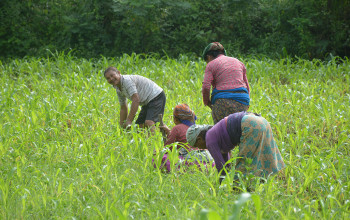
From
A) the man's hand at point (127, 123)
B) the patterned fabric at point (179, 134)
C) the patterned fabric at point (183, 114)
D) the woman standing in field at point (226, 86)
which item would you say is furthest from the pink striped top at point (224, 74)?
the man's hand at point (127, 123)

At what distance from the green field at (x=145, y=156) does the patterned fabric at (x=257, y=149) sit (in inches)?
7.4

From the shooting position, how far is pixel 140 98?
16.1 feet

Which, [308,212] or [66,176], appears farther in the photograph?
[66,176]

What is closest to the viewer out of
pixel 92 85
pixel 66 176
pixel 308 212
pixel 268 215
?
pixel 308 212

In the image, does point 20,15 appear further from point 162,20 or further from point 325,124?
point 325,124

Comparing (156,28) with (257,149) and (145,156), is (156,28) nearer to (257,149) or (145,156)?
(145,156)

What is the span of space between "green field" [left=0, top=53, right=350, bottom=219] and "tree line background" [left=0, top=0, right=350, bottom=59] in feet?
7.98

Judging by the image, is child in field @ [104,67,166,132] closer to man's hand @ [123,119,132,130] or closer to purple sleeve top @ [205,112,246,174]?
man's hand @ [123,119,132,130]

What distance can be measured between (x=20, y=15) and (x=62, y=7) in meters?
1.22

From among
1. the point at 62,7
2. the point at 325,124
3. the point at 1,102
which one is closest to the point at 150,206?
the point at 325,124

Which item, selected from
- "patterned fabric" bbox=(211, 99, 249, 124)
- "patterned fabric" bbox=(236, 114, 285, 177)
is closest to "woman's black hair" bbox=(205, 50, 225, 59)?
"patterned fabric" bbox=(211, 99, 249, 124)

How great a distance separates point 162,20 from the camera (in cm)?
1090

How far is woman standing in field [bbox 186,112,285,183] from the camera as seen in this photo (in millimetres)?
3297

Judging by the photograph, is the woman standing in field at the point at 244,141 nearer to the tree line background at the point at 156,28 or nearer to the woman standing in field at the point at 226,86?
the woman standing in field at the point at 226,86
